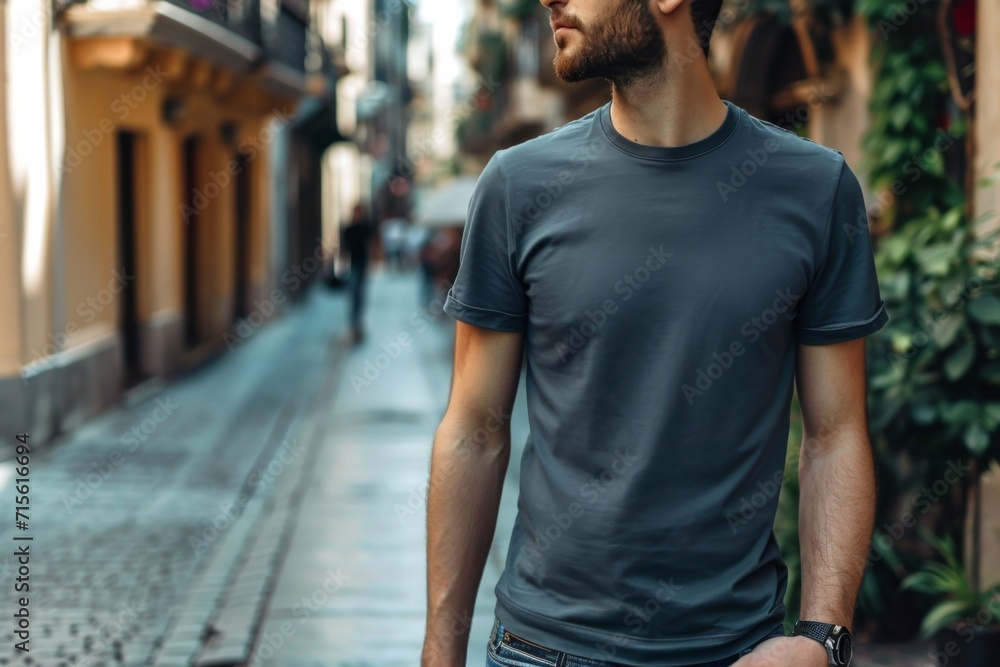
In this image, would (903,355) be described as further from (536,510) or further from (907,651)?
(536,510)

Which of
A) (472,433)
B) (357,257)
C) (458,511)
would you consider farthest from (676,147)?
(357,257)

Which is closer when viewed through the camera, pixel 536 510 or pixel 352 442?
pixel 536 510

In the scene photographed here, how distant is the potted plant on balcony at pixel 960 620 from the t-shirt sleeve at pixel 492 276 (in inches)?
119

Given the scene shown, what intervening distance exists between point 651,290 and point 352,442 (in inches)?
358

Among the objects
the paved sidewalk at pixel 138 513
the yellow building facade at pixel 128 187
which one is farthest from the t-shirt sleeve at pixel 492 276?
the yellow building facade at pixel 128 187

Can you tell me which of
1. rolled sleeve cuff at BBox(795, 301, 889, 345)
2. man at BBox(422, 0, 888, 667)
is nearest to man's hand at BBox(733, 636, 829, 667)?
man at BBox(422, 0, 888, 667)

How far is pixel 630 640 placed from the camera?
1.91 metres

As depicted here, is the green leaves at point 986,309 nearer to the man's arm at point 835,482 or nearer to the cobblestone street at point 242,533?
the cobblestone street at point 242,533

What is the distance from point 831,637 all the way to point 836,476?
251 millimetres

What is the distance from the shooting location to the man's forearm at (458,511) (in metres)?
2.12

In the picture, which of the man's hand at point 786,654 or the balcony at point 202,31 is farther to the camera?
the balcony at point 202,31

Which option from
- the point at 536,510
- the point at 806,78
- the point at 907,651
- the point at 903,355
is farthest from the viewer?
the point at 806,78

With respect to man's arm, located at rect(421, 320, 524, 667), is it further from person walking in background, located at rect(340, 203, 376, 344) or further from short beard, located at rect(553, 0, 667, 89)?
person walking in background, located at rect(340, 203, 376, 344)

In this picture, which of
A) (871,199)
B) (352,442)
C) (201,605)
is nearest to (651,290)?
(201,605)
